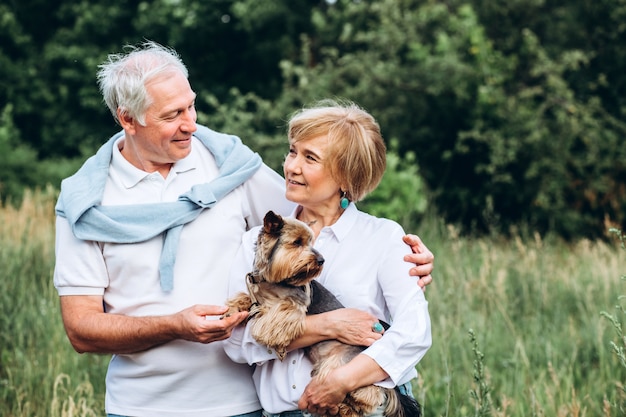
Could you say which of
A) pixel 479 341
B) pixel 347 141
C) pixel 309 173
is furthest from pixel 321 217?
pixel 479 341

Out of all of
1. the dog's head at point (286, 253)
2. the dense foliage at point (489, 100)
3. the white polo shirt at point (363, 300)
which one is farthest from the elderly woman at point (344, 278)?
the dense foliage at point (489, 100)

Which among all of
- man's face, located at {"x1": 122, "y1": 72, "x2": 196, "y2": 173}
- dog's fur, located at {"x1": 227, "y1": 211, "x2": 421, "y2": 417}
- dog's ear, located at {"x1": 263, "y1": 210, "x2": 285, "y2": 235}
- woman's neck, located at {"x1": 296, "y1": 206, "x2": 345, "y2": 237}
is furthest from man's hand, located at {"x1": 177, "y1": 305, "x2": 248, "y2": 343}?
man's face, located at {"x1": 122, "y1": 72, "x2": 196, "y2": 173}

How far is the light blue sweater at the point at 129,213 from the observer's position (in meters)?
3.29

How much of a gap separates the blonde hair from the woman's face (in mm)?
22

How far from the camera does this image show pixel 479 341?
20.2 ft

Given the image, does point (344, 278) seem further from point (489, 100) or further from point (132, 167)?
point (489, 100)

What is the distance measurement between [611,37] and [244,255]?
12.3 m

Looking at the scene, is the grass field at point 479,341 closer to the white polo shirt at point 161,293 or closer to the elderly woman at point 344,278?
the elderly woman at point 344,278

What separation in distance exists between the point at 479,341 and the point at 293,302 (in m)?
3.41

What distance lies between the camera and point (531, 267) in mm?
7988

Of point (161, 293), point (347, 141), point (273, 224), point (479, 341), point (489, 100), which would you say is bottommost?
point (489, 100)

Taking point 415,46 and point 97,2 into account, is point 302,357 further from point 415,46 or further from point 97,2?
point 97,2

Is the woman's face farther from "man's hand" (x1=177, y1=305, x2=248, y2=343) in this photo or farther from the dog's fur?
"man's hand" (x1=177, y1=305, x2=248, y2=343)

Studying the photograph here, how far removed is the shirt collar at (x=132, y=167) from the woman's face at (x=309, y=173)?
58cm
